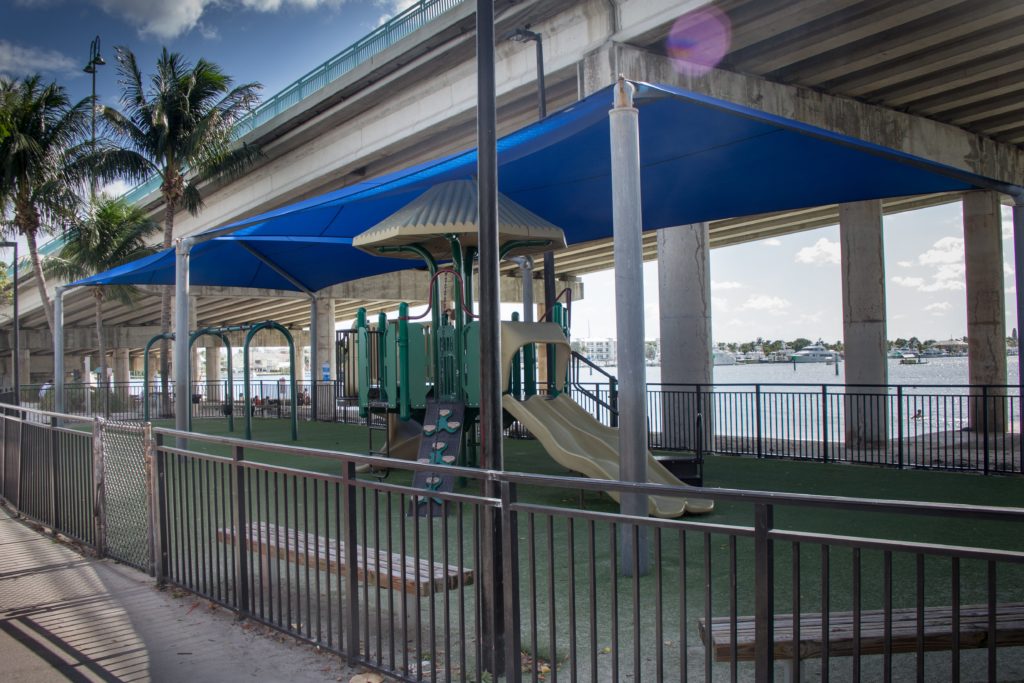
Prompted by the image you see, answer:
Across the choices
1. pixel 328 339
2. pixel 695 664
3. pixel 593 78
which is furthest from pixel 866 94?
pixel 328 339

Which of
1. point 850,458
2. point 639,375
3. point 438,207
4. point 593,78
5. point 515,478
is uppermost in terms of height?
point 593,78

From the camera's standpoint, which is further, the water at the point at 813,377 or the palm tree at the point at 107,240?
the water at the point at 813,377

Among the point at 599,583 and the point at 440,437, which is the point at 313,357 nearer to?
the point at 440,437

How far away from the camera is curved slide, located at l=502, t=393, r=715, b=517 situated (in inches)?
349

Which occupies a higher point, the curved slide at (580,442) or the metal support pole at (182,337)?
the metal support pole at (182,337)

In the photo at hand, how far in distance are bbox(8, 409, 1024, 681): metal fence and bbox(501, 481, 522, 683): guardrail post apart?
0.01 metres

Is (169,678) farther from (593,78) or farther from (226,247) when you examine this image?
(226,247)

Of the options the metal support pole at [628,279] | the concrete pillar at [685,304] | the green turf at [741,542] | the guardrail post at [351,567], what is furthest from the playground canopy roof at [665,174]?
the guardrail post at [351,567]

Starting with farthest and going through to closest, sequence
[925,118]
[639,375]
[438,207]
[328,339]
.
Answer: [328,339], [925,118], [438,207], [639,375]

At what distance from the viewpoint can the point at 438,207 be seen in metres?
10.7

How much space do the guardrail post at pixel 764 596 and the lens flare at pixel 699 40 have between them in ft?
37.2

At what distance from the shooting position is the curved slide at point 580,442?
8.88m

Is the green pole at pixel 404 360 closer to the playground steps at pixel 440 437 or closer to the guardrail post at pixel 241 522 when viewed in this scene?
the playground steps at pixel 440 437

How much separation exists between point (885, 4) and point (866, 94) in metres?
3.98
